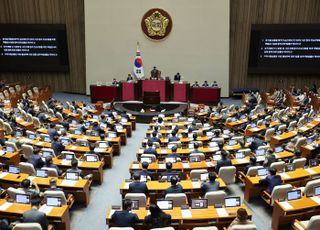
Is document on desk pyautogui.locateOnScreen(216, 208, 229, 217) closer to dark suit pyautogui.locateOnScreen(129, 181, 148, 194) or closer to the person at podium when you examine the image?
dark suit pyautogui.locateOnScreen(129, 181, 148, 194)

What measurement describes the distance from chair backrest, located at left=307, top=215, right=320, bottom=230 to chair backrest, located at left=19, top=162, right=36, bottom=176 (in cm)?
674

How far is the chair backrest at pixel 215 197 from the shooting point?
7.18m

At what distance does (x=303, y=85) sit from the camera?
77.0 feet

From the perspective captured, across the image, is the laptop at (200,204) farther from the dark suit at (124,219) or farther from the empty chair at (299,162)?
the empty chair at (299,162)

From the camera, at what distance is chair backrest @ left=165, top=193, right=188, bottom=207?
705 cm

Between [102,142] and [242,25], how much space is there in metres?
15.3

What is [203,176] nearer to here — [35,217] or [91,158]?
[91,158]

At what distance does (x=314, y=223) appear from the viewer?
5.90m

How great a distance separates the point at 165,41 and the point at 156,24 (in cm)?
129

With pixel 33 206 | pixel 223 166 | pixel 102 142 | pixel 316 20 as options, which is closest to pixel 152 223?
pixel 33 206

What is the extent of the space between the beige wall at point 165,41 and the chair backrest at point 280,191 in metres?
16.2

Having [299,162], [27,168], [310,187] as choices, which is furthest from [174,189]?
[27,168]

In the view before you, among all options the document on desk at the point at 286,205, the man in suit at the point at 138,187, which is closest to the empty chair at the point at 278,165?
the document on desk at the point at 286,205

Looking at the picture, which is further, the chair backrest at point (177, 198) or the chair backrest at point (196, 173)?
the chair backrest at point (196, 173)
